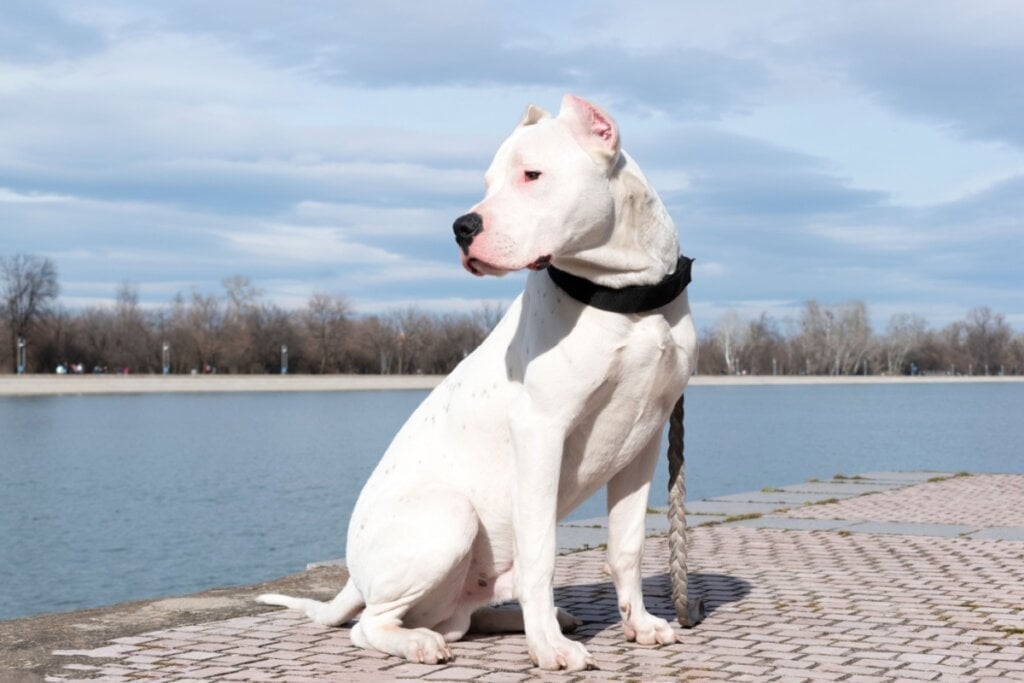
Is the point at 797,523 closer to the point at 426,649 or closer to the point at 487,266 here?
the point at 426,649

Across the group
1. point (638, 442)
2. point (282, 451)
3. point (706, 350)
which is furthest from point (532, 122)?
point (706, 350)

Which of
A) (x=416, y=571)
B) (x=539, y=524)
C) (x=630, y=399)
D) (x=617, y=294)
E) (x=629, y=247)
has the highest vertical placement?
(x=629, y=247)

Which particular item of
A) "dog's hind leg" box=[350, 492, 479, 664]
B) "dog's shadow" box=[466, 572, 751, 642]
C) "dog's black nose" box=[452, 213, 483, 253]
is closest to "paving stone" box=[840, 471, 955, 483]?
"dog's shadow" box=[466, 572, 751, 642]

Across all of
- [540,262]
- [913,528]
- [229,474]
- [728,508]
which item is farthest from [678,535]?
[229,474]

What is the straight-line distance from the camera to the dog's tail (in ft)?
17.5

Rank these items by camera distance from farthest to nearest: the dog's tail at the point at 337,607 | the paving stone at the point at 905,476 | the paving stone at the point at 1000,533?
the paving stone at the point at 905,476 < the paving stone at the point at 1000,533 < the dog's tail at the point at 337,607

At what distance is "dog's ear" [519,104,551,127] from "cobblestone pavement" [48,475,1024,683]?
1.94m

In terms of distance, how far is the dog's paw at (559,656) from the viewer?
4.55 meters

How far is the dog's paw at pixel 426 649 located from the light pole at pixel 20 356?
94678 millimetres

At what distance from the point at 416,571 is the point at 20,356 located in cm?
9639

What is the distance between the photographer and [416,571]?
475 cm

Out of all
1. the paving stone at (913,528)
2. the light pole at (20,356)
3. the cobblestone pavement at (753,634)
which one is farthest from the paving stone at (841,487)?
the light pole at (20,356)

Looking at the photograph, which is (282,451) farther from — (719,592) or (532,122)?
(532,122)

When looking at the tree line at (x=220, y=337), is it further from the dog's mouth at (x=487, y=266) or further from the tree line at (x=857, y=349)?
the dog's mouth at (x=487, y=266)
